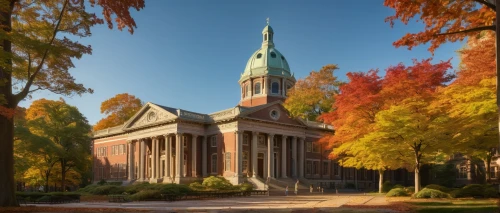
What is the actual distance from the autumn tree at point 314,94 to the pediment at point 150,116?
18.8 m

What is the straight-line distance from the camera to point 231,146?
4931 centimetres

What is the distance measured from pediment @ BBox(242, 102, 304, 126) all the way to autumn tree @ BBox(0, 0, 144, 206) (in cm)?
2940

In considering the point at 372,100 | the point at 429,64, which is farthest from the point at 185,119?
the point at 429,64

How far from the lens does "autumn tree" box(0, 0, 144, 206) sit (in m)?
18.9

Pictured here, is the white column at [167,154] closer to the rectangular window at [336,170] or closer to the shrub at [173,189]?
the shrub at [173,189]

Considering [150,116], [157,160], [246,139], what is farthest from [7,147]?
[150,116]

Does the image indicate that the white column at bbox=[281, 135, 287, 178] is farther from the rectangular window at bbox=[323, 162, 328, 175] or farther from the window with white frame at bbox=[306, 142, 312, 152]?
the rectangular window at bbox=[323, 162, 328, 175]

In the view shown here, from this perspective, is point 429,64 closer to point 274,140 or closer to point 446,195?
point 446,195

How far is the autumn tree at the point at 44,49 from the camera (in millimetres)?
18938

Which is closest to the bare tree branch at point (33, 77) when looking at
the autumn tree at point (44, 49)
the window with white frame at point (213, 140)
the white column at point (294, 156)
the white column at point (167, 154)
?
the autumn tree at point (44, 49)

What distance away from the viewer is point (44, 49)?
723 inches

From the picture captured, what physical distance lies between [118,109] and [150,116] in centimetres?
2375

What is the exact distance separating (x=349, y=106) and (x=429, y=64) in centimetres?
714

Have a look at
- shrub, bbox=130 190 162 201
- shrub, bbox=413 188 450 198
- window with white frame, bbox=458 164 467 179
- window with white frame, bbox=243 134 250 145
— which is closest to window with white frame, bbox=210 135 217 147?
window with white frame, bbox=243 134 250 145
